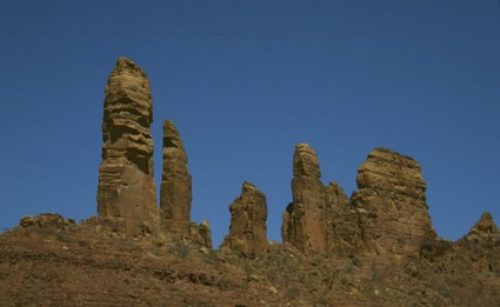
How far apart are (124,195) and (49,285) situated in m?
8.50

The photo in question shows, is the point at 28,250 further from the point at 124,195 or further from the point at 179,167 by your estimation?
the point at 179,167

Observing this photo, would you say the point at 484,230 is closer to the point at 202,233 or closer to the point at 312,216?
the point at 312,216

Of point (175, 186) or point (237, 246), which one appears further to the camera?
point (237, 246)

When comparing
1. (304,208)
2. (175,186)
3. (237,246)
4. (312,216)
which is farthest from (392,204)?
(175,186)

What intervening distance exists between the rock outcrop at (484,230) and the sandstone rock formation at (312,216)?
1013 centimetres

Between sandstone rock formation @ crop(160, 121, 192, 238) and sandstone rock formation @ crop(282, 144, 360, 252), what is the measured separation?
8.30 metres

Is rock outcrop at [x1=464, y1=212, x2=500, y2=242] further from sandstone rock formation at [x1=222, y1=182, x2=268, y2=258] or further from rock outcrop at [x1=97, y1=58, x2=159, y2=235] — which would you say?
rock outcrop at [x1=97, y1=58, x2=159, y2=235]

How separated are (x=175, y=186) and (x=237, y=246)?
5.13m

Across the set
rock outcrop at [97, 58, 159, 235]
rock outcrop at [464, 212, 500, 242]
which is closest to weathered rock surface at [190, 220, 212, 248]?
rock outcrop at [97, 58, 159, 235]

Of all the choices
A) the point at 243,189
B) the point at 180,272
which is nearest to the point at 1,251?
the point at 180,272

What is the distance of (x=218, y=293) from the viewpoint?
4159cm

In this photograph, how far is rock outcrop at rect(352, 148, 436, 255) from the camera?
201 ft

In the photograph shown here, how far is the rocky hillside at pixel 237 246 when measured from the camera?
39000mm

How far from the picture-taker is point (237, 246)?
5288 centimetres
